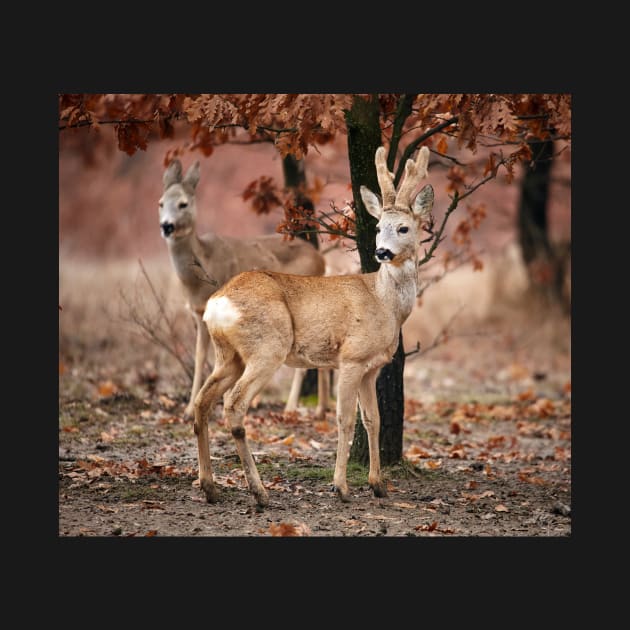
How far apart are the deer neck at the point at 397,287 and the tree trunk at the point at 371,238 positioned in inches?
27.9

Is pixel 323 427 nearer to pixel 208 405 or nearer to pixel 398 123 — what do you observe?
pixel 208 405

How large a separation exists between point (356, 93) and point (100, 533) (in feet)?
13.1

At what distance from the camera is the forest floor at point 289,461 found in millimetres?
7684

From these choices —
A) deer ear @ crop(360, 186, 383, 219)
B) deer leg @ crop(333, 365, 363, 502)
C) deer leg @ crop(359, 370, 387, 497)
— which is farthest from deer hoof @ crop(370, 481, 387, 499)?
deer ear @ crop(360, 186, 383, 219)

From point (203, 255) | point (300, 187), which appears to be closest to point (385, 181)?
point (203, 255)

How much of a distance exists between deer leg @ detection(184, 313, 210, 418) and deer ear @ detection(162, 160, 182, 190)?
4.78 ft

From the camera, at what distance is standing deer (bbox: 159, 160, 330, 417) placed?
10508 millimetres

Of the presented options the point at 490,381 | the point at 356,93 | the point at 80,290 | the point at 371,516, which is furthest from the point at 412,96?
the point at 80,290

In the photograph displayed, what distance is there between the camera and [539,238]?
18781 mm

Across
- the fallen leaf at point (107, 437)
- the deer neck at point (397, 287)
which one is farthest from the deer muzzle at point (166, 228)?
the deer neck at point (397, 287)

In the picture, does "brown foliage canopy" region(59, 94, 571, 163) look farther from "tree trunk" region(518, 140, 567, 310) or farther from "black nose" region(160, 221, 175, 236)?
"tree trunk" region(518, 140, 567, 310)

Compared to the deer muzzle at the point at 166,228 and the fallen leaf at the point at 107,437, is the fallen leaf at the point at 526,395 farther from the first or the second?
the fallen leaf at the point at 107,437

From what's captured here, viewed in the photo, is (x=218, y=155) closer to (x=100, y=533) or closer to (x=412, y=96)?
(x=412, y=96)

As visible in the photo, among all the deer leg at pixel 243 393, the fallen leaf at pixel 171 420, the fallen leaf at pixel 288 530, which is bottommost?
the fallen leaf at pixel 288 530
